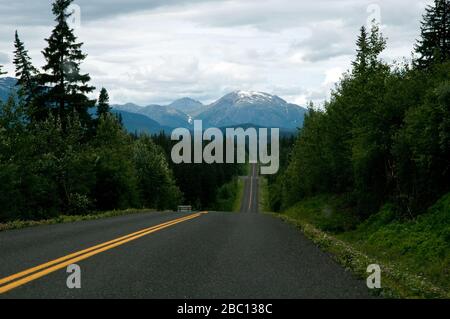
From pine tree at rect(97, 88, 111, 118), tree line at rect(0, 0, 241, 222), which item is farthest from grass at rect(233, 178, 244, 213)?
tree line at rect(0, 0, 241, 222)

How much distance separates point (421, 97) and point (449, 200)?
5676mm

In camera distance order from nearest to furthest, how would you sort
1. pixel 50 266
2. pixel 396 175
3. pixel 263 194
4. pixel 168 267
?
pixel 50 266 → pixel 168 267 → pixel 396 175 → pixel 263 194

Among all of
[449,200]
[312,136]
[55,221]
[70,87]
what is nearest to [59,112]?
[70,87]

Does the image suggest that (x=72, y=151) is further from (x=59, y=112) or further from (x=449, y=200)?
(x=449, y=200)

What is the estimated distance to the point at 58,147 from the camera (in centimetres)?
3722

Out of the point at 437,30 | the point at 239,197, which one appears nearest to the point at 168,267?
the point at 437,30

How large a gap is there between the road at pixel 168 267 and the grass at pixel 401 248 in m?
0.50

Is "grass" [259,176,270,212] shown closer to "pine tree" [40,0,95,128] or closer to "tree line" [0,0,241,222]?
"tree line" [0,0,241,222]

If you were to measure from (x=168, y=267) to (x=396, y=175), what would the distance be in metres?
14.7

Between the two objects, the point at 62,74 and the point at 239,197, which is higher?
the point at 62,74

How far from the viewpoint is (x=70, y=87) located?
4256 cm

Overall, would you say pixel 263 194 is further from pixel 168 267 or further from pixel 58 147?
pixel 168 267

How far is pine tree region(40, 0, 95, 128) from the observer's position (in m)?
40.5

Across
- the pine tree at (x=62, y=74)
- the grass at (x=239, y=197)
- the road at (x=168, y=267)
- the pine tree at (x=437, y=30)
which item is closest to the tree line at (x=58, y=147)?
the pine tree at (x=62, y=74)
